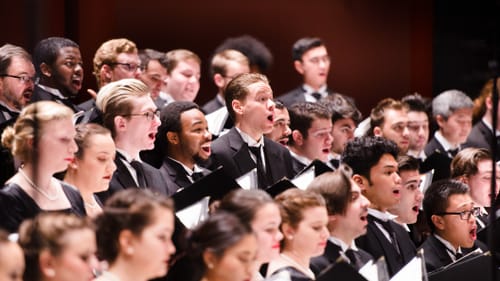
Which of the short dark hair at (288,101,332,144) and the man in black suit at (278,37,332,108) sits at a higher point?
the short dark hair at (288,101,332,144)

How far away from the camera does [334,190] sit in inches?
181

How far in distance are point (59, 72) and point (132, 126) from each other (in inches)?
29.5

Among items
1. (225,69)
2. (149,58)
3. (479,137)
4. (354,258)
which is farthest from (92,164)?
(479,137)

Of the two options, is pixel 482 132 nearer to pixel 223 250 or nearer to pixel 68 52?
pixel 68 52

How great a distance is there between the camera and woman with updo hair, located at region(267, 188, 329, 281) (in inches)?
162

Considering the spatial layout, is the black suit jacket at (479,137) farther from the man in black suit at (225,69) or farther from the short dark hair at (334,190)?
the short dark hair at (334,190)

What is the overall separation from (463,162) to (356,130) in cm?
77

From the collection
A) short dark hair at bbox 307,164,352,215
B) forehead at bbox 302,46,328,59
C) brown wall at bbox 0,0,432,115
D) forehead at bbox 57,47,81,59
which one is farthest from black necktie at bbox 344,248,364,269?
forehead at bbox 302,46,328,59

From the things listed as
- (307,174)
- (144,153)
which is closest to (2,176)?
(144,153)

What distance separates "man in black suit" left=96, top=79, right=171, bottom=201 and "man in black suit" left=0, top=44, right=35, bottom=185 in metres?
0.32

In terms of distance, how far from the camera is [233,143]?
5.35m

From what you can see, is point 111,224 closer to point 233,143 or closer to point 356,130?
point 233,143

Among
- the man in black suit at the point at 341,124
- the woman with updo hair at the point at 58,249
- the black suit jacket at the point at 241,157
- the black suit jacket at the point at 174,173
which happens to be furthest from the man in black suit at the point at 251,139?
the woman with updo hair at the point at 58,249

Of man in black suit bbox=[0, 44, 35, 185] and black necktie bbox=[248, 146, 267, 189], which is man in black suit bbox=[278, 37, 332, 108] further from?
man in black suit bbox=[0, 44, 35, 185]
